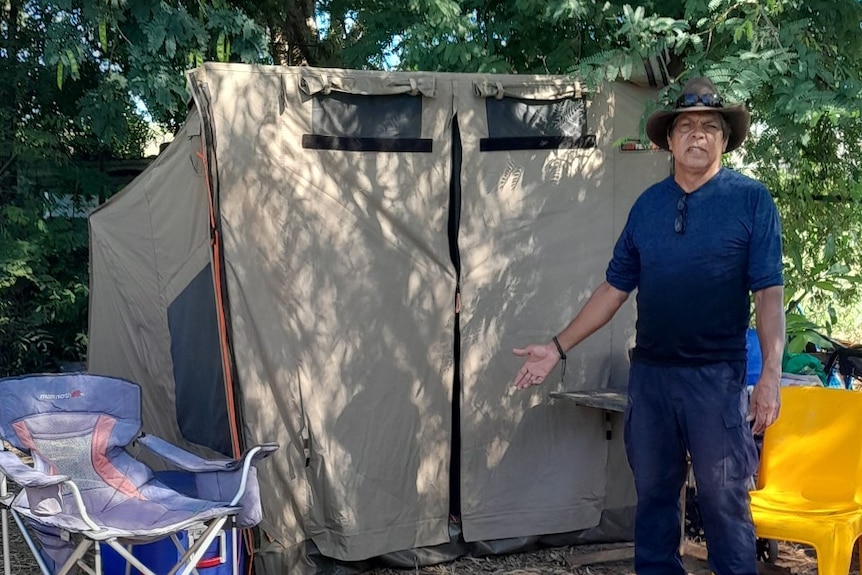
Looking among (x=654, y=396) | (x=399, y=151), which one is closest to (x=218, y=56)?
(x=399, y=151)

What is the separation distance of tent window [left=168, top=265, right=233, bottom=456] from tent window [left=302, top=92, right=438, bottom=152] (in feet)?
2.38

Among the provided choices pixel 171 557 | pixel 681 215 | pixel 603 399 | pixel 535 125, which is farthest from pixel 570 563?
pixel 535 125

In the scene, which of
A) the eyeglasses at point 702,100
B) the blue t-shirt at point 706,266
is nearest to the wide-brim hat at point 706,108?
the eyeglasses at point 702,100

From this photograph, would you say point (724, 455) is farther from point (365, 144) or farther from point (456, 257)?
point (365, 144)

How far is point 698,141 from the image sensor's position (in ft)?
9.04

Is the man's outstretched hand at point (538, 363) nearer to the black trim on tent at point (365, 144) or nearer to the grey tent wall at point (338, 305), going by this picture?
the grey tent wall at point (338, 305)

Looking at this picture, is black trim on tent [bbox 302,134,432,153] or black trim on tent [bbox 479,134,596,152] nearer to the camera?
black trim on tent [bbox 302,134,432,153]

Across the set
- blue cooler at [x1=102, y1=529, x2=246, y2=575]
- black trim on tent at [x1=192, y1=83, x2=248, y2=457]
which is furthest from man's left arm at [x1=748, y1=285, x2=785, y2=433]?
black trim on tent at [x1=192, y1=83, x2=248, y2=457]

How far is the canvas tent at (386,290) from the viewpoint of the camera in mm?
3422

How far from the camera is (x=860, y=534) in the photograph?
2988 mm

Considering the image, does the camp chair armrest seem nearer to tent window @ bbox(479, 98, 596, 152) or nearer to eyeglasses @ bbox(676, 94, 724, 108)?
tent window @ bbox(479, 98, 596, 152)

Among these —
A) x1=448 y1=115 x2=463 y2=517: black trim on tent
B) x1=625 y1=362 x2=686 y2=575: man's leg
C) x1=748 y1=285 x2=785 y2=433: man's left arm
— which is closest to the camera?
x1=748 y1=285 x2=785 y2=433: man's left arm

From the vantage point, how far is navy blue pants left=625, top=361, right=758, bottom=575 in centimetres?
271

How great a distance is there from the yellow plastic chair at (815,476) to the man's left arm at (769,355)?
529 millimetres
